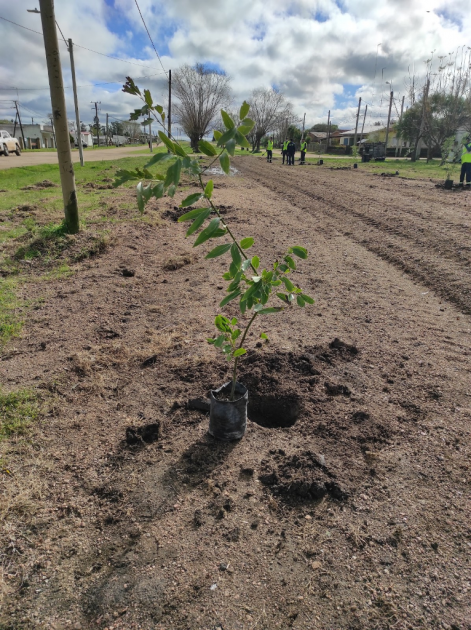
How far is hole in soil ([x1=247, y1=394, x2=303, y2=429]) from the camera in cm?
297

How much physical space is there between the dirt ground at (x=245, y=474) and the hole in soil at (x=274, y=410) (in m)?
0.01

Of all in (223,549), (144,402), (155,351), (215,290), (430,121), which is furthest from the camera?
(430,121)

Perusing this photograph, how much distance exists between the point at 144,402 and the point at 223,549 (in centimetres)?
136

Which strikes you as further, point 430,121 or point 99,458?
point 430,121

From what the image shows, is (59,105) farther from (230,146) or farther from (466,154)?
(466,154)

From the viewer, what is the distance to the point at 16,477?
2.34 meters

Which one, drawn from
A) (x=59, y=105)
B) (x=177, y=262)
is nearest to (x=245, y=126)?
(x=177, y=262)

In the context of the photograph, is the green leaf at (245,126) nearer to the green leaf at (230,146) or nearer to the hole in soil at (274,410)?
the green leaf at (230,146)

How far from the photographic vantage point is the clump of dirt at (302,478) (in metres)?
2.22

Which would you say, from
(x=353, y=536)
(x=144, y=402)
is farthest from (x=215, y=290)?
(x=353, y=536)

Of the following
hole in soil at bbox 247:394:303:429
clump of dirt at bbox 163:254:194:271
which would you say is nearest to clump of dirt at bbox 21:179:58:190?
clump of dirt at bbox 163:254:194:271

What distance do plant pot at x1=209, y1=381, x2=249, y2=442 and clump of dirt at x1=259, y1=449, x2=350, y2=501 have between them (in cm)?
29

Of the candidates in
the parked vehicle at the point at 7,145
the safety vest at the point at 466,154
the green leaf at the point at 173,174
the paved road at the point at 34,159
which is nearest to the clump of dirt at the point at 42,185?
the paved road at the point at 34,159

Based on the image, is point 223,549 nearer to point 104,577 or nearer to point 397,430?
point 104,577
